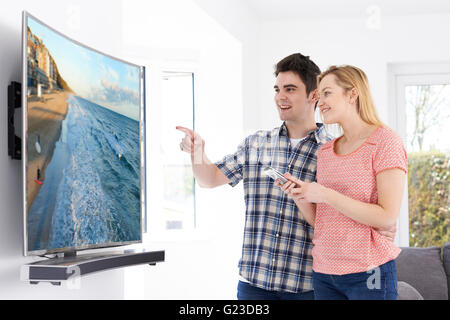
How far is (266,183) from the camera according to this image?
200 centimetres

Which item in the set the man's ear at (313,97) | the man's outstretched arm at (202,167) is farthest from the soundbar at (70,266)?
the man's ear at (313,97)

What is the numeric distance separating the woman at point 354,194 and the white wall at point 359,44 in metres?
2.75

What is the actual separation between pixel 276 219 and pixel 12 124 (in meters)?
1.01

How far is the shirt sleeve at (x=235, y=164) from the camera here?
82.7 inches

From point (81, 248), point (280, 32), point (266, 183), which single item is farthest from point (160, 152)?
point (81, 248)

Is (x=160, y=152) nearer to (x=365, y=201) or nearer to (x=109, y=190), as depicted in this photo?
(x=109, y=190)

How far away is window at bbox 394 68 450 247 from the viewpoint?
14.7ft

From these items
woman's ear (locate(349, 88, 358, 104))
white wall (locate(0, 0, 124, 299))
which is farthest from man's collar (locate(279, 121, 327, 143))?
white wall (locate(0, 0, 124, 299))

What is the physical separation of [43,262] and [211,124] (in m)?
2.57

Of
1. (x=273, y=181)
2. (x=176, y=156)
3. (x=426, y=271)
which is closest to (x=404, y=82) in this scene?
(x=426, y=271)

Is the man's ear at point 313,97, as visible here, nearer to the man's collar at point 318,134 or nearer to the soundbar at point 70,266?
the man's collar at point 318,134

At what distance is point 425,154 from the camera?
4520mm

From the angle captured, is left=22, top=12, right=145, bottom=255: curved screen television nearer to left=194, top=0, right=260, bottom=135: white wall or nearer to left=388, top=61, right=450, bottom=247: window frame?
left=194, top=0, right=260, bottom=135: white wall

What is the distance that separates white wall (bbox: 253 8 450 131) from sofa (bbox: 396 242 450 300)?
128 centimetres
